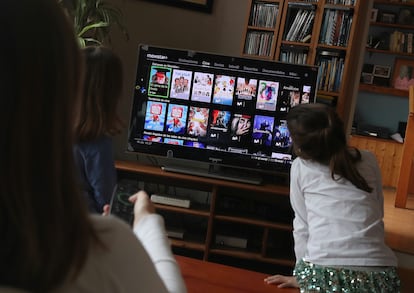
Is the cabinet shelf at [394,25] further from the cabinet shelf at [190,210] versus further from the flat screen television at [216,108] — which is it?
→ the cabinet shelf at [190,210]

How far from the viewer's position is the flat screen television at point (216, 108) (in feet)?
11.1

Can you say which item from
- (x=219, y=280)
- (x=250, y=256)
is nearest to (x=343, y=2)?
(x=250, y=256)

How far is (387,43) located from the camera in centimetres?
663

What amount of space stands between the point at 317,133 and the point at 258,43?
170cm

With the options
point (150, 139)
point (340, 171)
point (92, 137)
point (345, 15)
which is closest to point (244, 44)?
point (345, 15)

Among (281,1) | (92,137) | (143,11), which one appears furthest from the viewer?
(143,11)

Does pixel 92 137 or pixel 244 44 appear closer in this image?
pixel 92 137

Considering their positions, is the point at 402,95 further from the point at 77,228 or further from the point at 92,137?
the point at 77,228

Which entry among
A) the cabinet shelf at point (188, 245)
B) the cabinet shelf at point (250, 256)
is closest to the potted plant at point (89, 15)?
the cabinet shelf at point (188, 245)

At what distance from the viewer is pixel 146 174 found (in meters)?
3.53

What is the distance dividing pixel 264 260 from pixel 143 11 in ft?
6.51

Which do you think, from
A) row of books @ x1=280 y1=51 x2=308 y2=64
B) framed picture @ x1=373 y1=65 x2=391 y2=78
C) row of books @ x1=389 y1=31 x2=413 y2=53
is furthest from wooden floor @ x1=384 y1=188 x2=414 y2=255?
row of books @ x1=389 y1=31 x2=413 y2=53

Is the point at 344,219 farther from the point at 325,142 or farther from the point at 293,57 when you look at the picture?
the point at 293,57

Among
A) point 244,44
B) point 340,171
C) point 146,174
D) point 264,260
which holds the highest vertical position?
point 244,44
